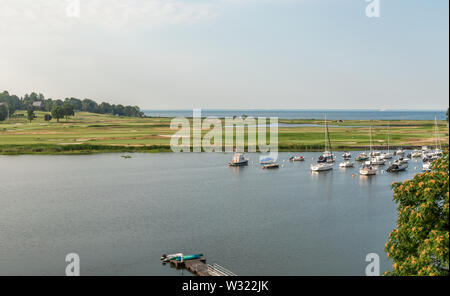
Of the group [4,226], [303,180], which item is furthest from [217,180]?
[4,226]

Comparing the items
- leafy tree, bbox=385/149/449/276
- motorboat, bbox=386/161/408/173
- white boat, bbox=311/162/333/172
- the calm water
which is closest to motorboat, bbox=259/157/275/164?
the calm water

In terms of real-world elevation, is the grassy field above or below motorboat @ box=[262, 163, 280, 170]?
above

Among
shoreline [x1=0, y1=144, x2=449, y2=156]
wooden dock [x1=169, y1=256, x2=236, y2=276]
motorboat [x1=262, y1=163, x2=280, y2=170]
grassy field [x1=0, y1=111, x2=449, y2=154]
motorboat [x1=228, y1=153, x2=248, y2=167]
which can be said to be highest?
grassy field [x1=0, y1=111, x2=449, y2=154]

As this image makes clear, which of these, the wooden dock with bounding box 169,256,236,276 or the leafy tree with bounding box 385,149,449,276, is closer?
the leafy tree with bounding box 385,149,449,276

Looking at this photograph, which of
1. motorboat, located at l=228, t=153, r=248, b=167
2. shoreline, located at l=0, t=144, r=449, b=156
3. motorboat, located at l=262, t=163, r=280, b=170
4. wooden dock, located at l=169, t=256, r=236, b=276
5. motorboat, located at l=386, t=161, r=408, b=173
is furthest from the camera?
shoreline, located at l=0, t=144, r=449, b=156

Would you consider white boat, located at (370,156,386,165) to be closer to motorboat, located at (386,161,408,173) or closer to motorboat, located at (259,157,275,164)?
motorboat, located at (386,161,408,173)
